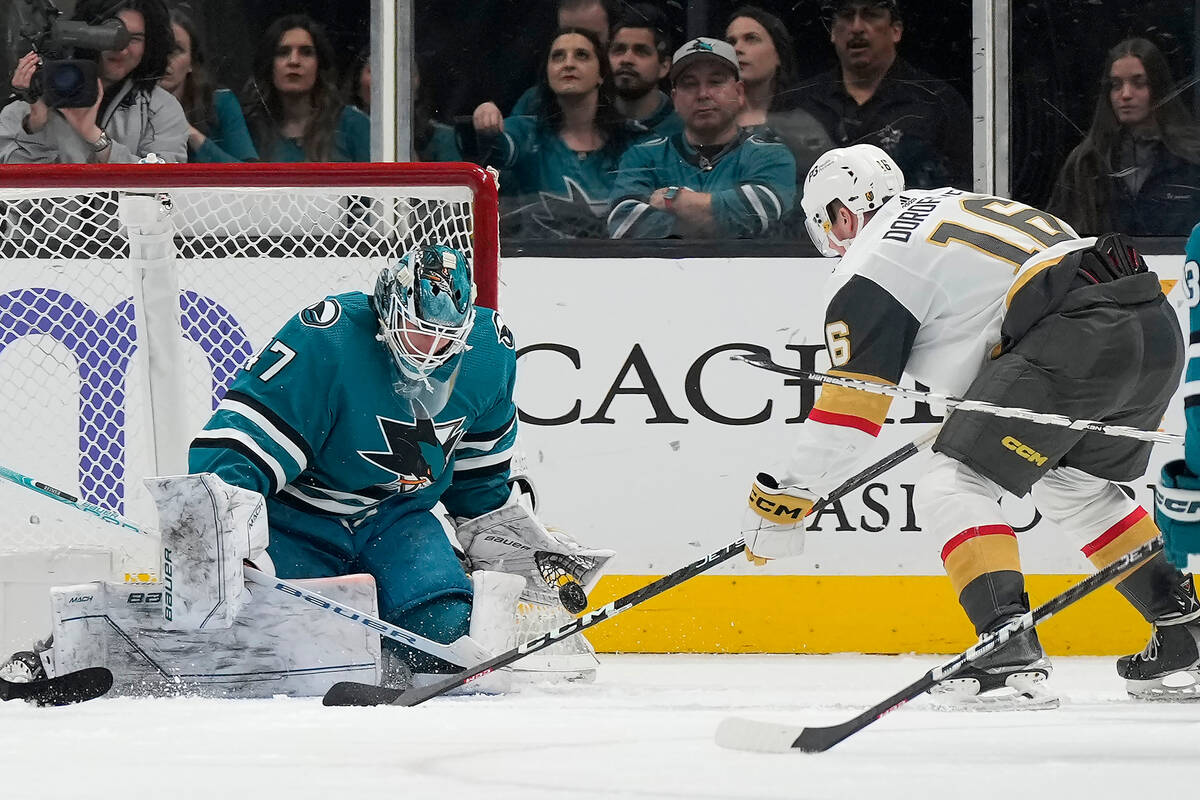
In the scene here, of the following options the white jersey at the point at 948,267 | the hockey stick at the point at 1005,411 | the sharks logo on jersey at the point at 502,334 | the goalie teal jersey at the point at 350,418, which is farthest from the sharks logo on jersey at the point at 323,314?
the white jersey at the point at 948,267

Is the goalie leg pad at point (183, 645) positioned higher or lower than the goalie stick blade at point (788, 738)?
lower

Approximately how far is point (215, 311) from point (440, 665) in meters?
1.11

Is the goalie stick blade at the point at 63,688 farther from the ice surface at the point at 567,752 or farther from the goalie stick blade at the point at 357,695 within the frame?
the goalie stick blade at the point at 357,695

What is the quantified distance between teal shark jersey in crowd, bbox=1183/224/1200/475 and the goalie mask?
4.24 ft

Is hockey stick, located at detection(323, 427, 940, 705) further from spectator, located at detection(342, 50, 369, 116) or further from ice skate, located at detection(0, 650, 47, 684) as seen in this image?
spectator, located at detection(342, 50, 369, 116)

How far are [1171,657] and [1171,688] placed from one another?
0.08m

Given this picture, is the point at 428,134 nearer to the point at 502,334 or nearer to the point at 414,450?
the point at 502,334

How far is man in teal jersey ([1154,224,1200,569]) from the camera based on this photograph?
1.80 m


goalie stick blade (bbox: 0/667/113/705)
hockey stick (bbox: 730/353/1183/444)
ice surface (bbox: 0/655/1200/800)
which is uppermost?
hockey stick (bbox: 730/353/1183/444)

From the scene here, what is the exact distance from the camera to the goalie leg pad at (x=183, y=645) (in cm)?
264

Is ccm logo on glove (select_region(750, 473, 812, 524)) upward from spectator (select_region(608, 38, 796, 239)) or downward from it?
downward

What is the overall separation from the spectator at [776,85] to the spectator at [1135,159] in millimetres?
641

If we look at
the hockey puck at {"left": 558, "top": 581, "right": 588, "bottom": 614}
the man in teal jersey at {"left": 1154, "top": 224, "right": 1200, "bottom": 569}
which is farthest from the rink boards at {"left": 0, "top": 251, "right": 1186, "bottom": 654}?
the man in teal jersey at {"left": 1154, "top": 224, "right": 1200, "bottom": 569}

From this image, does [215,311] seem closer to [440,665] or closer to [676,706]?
[440,665]
